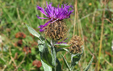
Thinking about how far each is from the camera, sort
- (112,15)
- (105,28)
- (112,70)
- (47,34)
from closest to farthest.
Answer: (47,34)
(112,70)
(112,15)
(105,28)

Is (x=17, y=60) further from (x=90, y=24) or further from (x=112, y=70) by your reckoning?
(x=90, y=24)

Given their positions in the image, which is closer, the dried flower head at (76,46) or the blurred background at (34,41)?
the dried flower head at (76,46)

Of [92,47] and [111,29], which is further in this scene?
[111,29]

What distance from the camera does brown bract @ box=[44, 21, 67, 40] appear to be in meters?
1.03

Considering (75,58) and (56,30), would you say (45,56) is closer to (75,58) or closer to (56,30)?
(56,30)

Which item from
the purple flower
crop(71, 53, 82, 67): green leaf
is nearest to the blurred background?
crop(71, 53, 82, 67): green leaf

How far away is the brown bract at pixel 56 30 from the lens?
1032mm

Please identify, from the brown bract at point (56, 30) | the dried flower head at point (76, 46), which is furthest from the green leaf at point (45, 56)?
the dried flower head at point (76, 46)

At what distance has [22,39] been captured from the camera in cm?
207

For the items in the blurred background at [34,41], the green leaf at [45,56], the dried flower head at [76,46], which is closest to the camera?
A: the green leaf at [45,56]

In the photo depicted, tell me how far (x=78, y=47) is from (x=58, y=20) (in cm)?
27

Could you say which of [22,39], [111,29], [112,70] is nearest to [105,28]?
[111,29]

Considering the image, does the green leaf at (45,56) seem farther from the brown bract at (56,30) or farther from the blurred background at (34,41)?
the blurred background at (34,41)

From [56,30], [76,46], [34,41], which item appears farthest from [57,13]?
[34,41]
